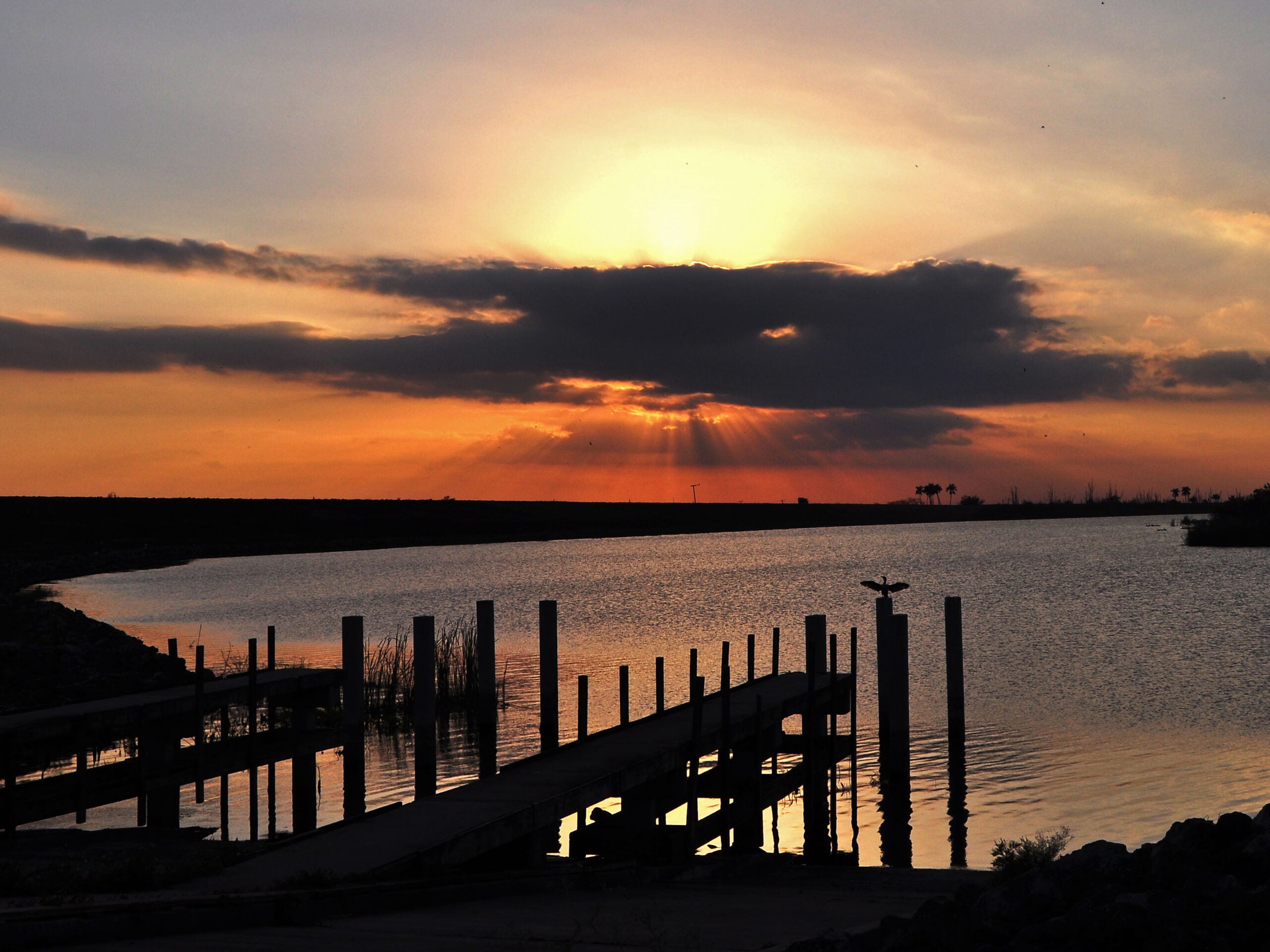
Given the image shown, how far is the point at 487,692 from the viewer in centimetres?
2034

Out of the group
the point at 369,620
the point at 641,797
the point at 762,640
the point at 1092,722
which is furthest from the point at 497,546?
the point at 641,797

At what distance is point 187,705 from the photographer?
15.9 m

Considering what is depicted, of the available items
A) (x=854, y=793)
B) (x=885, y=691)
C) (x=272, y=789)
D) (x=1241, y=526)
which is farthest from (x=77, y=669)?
(x=1241, y=526)

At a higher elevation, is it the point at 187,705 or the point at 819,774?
the point at 187,705

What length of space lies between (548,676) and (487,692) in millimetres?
1248

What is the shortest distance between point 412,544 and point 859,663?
123560 millimetres

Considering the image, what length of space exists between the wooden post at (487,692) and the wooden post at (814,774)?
16.8 feet

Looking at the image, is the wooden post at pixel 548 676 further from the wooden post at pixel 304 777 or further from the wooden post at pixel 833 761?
the wooden post at pixel 833 761

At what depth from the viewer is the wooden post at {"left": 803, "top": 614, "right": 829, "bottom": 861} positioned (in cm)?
1736

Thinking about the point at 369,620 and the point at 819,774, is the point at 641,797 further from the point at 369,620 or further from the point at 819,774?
the point at 369,620

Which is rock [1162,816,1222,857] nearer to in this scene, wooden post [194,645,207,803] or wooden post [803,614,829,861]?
wooden post [803,614,829,861]

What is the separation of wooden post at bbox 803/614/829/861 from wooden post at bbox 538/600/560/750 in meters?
4.21

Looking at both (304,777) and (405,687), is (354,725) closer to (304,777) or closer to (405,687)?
(304,777)

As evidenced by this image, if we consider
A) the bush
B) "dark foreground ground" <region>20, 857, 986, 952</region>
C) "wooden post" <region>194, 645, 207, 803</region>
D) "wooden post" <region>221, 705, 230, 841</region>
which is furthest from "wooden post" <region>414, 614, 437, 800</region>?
the bush
